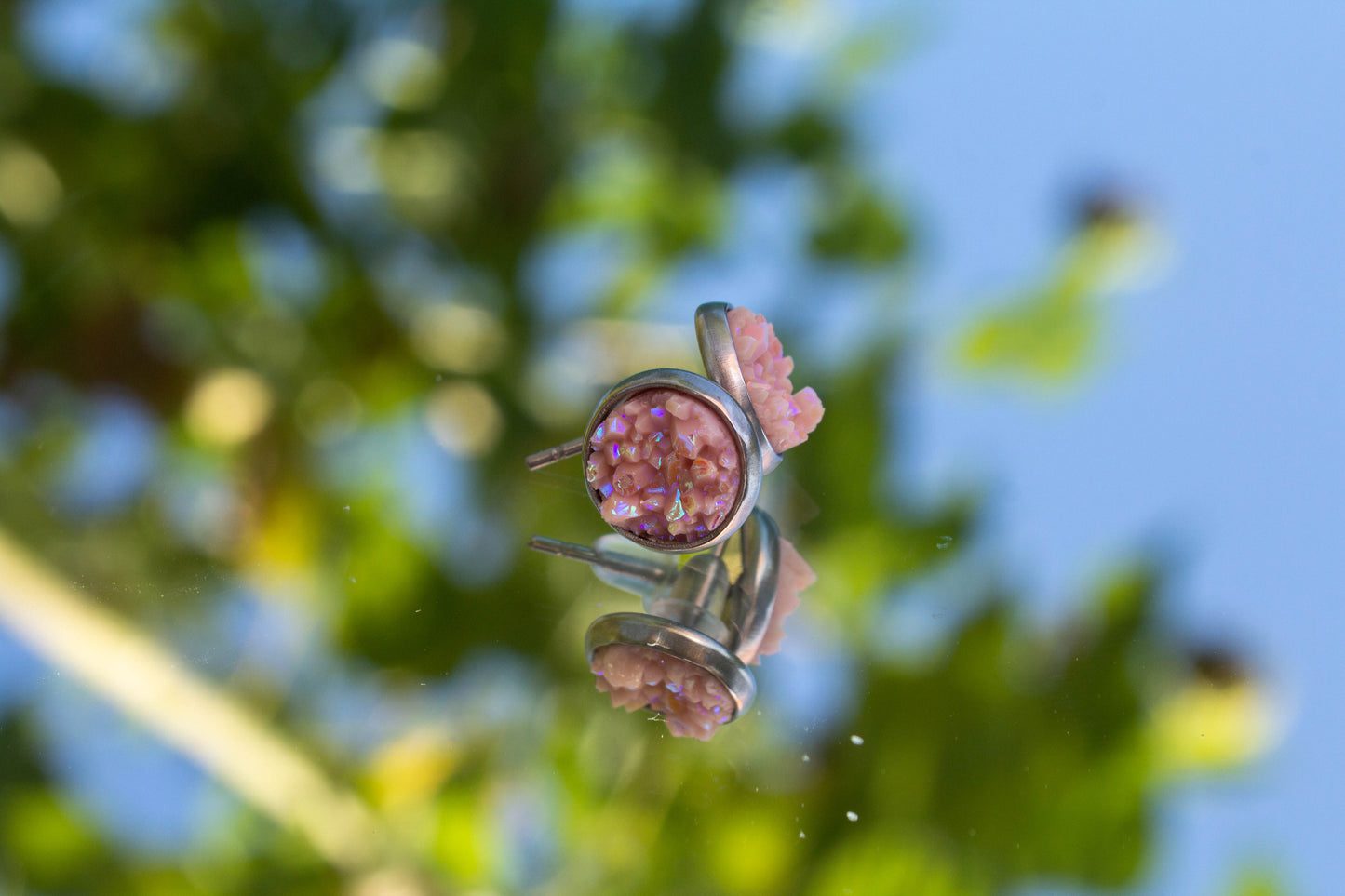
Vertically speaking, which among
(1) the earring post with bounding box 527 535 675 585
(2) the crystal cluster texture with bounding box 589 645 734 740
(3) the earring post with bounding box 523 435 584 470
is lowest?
(2) the crystal cluster texture with bounding box 589 645 734 740

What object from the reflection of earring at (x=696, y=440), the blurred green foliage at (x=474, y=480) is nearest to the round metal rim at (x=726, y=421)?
the reflection of earring at (x=696, y=440)

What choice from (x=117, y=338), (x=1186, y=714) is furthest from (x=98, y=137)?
(x=1186, y=714)

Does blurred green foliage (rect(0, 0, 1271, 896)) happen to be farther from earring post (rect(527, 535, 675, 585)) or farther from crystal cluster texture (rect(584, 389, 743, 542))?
crystal cluster texture (rect(584, 389, 743, 542))

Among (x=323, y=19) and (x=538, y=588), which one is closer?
(x=538, y=588)

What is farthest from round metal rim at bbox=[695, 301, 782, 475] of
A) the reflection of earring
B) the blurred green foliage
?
the blurred green foliage

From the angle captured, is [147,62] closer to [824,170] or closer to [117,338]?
[117,338]

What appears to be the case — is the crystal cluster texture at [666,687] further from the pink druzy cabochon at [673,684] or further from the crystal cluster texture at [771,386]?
the crystal cluster texture at [771,386]
